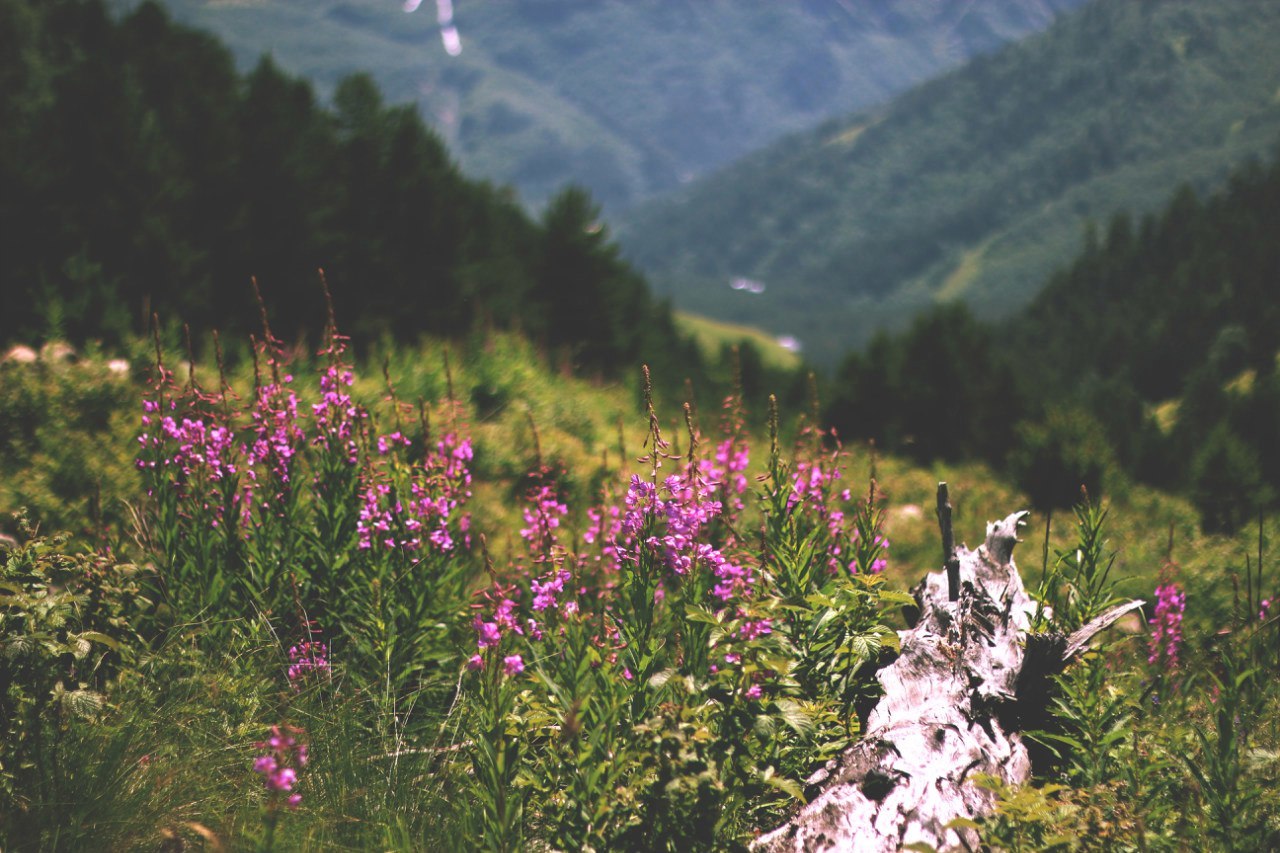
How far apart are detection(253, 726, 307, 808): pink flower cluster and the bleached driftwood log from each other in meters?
1.68

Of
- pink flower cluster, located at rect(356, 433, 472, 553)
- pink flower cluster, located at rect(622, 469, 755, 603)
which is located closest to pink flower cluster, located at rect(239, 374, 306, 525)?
pink flower cluster, located at rect(356, 433, 472, 553)

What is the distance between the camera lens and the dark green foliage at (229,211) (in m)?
12.3

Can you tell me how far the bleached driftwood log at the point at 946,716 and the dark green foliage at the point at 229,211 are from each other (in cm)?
992

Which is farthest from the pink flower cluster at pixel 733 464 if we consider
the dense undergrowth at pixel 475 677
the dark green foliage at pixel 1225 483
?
the dark green foliage at pixel 1225 483

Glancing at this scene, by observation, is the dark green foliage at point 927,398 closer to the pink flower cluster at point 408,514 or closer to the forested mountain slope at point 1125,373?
the forested mountain slope at point 1125,373

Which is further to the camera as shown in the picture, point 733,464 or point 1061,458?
point 1061,458

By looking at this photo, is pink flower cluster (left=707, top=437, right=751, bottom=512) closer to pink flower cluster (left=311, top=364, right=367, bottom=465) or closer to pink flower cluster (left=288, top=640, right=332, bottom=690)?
pink flower cluster (left=311, top=364, right=367, bottom=465)

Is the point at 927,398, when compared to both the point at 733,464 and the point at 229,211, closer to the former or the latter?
the point at 229,211

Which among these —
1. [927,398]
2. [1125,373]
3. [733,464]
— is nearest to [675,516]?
[733,464]

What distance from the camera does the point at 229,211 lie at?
52.0 feet

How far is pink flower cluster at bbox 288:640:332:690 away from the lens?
4.22m

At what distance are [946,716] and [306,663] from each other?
2935 millimetres

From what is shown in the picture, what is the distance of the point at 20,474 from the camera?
22.1ft

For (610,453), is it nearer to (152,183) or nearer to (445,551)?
(445,551)
